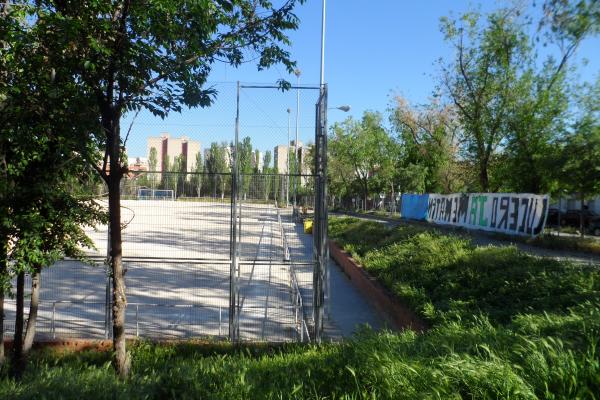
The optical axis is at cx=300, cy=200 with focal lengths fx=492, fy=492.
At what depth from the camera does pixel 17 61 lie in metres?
5.30

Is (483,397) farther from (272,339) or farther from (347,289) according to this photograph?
(347,289)

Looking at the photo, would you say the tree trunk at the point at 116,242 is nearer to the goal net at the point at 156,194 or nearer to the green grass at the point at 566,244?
the goal net at the point at 156,194

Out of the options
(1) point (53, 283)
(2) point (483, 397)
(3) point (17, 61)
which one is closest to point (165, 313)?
(1) point (53, 283)

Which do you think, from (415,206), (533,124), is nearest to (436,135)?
(415,206)

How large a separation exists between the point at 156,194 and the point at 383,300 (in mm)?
5341

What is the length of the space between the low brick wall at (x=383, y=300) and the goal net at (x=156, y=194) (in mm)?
4731

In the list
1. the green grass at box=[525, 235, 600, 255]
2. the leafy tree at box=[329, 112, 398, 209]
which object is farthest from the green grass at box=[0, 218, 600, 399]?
the leafy tree at box=[329, 112, 398, 209]

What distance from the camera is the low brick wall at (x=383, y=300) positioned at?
8633mm

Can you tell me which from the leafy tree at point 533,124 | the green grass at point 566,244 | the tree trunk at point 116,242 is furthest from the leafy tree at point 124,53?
the leafy tree at point 533,124

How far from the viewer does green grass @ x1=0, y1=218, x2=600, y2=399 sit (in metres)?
3.37

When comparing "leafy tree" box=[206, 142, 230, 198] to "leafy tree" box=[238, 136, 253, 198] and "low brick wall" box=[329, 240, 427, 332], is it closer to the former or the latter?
"leafy tree" box=[238, 136, 253, 198]

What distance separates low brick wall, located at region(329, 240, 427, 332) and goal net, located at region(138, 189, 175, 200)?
473 cm

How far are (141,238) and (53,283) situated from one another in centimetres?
479

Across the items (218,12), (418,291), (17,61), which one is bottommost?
(418,291)
